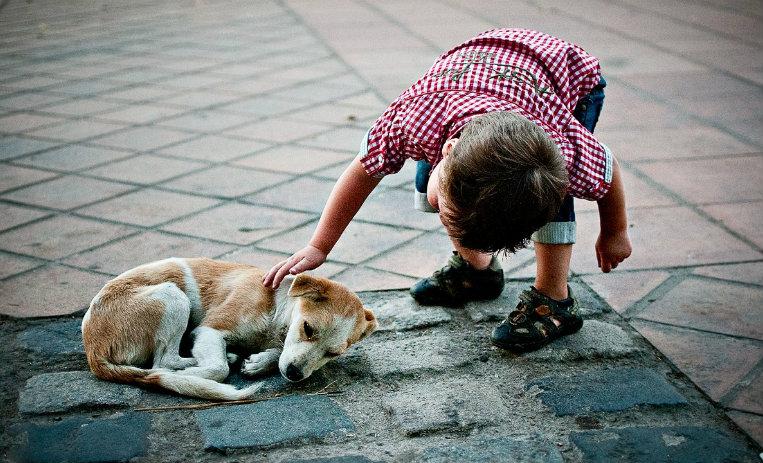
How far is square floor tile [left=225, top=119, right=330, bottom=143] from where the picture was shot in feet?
16.6

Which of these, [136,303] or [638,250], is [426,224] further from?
[136,303]

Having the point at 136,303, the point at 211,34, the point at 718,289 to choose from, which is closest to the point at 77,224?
the point at 136,303

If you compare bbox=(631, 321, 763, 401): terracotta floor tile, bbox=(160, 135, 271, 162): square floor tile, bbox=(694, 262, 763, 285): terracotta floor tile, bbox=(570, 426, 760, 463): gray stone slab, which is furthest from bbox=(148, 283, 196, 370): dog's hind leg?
bbox=(160, 135, 271, 162): square floor tile

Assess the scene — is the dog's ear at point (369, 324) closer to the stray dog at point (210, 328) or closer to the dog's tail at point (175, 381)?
the stray dog at point (210, 328)

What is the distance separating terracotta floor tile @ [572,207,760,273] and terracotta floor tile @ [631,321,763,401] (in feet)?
1.82

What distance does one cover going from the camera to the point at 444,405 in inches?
95.0

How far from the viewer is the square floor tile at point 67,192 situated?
398 cm

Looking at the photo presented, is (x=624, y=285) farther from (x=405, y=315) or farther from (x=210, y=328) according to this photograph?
(x=210, y=328)

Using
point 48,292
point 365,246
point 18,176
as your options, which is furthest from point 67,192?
point 365,246

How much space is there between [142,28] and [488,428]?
7.66 m

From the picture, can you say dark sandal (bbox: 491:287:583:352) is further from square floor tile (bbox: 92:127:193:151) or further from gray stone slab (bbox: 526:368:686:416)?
square floor tile (bbox: 92:127:193:151)

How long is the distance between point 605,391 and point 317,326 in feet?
2.96

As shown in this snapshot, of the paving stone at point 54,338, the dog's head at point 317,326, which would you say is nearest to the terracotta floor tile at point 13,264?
the paving stone at point 54,338

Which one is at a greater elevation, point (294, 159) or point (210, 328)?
point (210, 328)
